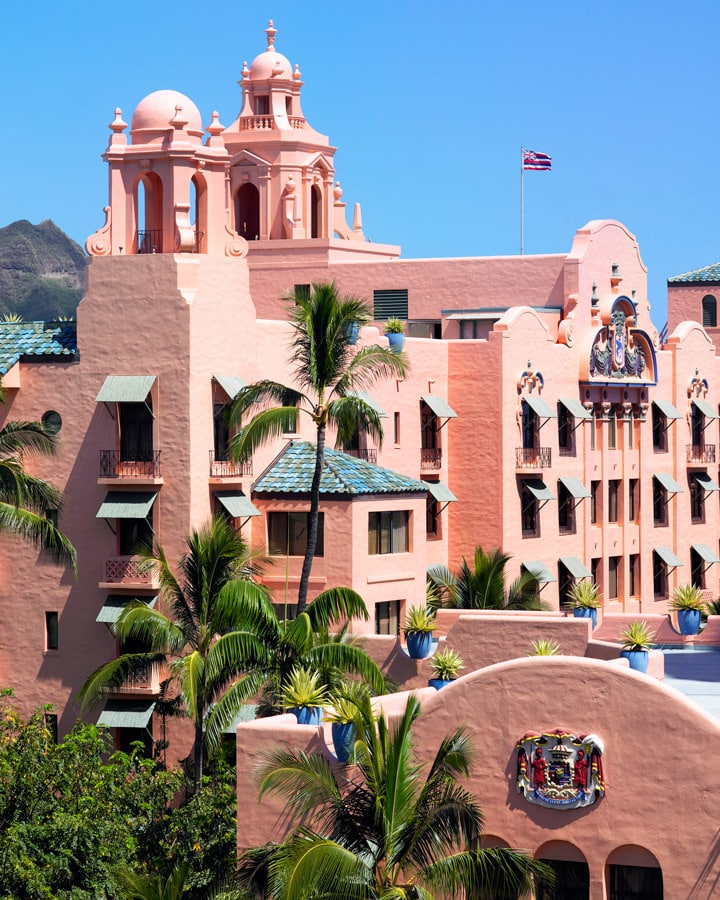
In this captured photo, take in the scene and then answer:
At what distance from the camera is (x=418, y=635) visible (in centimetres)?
4588

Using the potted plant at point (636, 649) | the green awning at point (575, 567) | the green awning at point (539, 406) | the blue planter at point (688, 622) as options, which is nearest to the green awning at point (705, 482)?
the green awning at point (575, 567)

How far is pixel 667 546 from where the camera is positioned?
7806cm

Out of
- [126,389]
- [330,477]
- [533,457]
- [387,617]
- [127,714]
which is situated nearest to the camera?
[127,714]

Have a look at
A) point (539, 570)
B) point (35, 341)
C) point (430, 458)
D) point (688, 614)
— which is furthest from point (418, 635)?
point (539, 570)

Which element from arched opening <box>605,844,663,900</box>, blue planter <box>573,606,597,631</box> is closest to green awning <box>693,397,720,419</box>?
blue planter <box>573,606,597,631</box>

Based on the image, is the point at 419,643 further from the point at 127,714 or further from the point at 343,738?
the point at 343,738

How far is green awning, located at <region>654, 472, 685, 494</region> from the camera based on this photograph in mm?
77312

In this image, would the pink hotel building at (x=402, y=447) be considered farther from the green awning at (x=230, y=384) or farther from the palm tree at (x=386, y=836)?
the palm tree at (x=386, y=836)

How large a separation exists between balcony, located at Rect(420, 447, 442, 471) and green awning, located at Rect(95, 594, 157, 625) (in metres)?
14.5

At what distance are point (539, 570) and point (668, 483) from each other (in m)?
12.4

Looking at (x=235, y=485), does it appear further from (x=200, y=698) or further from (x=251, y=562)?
(x=200, y=698)

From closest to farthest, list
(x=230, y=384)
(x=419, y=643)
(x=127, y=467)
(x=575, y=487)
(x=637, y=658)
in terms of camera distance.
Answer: (x=637, y=658) → (x=419, y=643) → (x=230, y=384) → (x=127, y=467) → (x=575, y=487)

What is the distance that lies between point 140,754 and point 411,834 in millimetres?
21505

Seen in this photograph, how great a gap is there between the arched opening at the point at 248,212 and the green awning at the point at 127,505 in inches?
910
